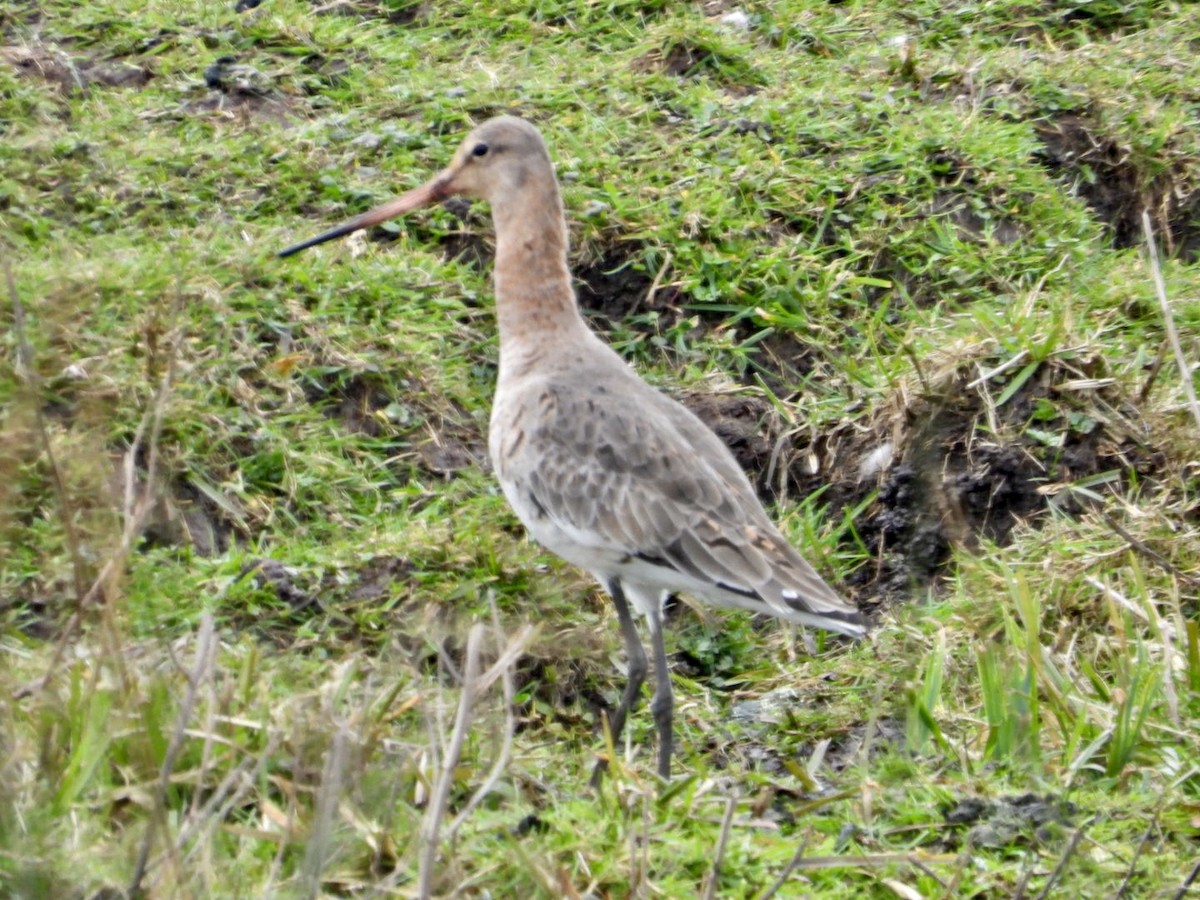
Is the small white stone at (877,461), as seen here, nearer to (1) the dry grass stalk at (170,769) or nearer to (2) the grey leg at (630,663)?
(2) the grey leg at (630,663)

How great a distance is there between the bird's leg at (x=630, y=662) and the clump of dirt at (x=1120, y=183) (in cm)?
309

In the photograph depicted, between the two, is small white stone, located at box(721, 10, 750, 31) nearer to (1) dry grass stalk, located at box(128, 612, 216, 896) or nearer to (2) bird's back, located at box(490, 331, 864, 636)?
(2) bird's back, located at box(490, 331, 864, 636)

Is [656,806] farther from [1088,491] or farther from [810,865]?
[1088,491]

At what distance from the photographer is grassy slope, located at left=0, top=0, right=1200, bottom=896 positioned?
344cm

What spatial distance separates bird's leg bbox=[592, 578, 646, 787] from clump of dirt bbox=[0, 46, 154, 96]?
3.34 m

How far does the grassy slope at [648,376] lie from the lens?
3.44m

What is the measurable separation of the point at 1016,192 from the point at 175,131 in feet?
10.7

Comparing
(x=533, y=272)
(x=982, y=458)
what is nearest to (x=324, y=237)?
(x=533, y=272)

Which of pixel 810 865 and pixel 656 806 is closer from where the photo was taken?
pixel 810 865

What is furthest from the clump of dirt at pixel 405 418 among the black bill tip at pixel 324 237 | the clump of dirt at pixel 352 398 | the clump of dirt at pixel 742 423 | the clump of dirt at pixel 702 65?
the clump of dirt at pixel 702 65

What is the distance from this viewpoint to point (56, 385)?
5.23 m

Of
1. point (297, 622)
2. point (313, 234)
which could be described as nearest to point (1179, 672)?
point (297, 622)

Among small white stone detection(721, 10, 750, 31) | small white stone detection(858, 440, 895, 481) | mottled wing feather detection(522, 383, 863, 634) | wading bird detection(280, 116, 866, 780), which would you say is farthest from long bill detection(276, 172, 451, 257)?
small white stone detection(721, 10, 750, 31)

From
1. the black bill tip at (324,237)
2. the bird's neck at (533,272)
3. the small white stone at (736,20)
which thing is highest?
the bird's neck at (533,272)
